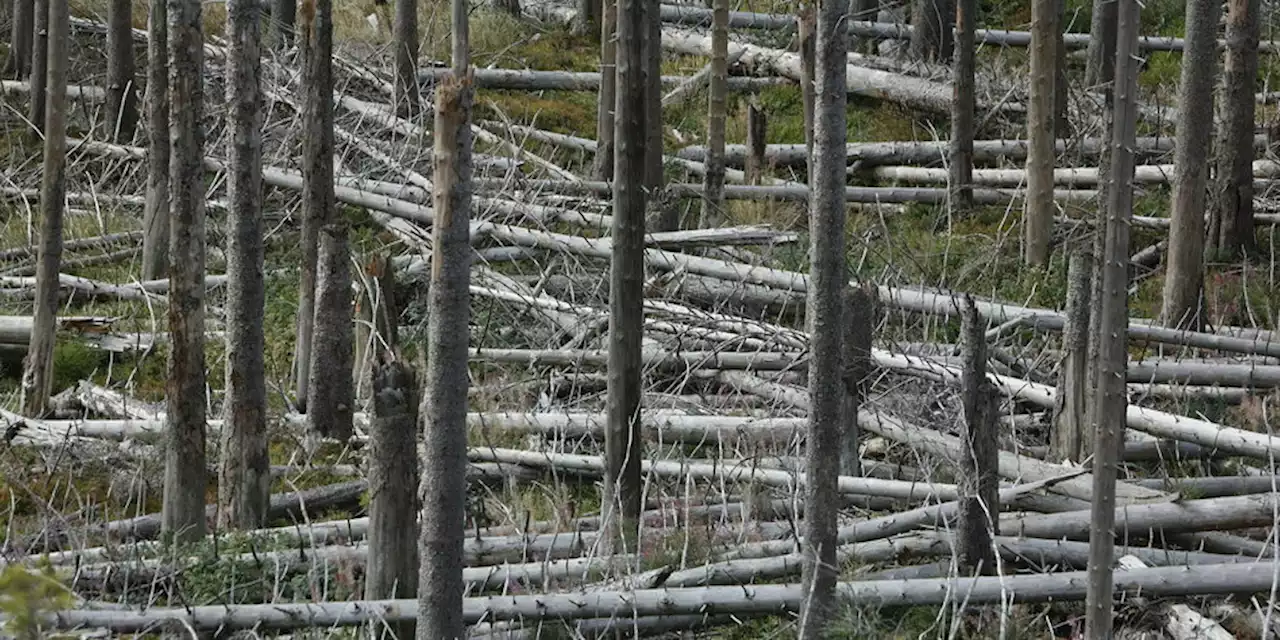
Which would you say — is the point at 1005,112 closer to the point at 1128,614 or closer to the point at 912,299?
the point at 912,299

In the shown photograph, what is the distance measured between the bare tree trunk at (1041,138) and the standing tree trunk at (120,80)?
29.9 feet

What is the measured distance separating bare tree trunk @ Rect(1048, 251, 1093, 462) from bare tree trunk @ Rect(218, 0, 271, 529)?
4.51 m

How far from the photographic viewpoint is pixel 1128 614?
7141mm

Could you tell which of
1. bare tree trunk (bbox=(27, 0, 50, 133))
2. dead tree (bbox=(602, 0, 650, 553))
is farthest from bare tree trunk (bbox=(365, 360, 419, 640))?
bare tree trunk (bbox=(27, 0, 50, 133))

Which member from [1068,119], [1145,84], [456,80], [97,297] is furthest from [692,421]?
[1145,84]

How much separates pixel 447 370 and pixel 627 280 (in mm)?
2143

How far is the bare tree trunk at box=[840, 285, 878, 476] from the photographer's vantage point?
350 inches

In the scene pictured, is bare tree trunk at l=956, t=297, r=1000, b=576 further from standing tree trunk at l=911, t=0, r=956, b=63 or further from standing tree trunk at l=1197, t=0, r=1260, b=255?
standing tree trunk at l=911, t=0, r=956, b=63

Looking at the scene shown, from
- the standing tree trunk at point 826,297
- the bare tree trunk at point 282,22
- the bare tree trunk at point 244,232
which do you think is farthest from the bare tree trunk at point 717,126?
the standing tree trunk at point 826,297

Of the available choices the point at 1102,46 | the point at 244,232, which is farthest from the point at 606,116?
the point at 244,232

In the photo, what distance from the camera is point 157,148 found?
40.2ft

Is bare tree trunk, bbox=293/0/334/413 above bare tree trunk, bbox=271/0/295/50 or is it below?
below

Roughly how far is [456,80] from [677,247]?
7.51 metres

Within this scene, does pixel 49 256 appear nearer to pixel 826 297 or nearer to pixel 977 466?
pixel 977 466
